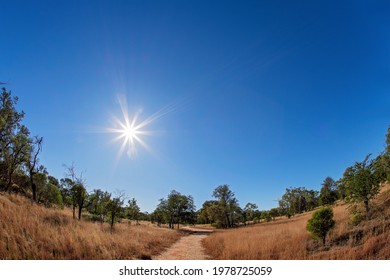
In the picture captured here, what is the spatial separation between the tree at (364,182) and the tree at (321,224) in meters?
3.74

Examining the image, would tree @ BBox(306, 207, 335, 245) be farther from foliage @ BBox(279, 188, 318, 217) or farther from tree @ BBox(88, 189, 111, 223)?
foliage @ BBox(279, 188, 318, 217)

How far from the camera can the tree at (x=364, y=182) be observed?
11172 millimetres

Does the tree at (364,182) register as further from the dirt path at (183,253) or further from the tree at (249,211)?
the tree at (249,211)

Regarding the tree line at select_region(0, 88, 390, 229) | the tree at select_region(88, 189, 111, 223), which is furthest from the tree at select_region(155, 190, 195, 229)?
the tree at select_region(88, 189, 111, 223)

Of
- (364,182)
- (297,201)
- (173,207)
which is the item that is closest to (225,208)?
(173,207)

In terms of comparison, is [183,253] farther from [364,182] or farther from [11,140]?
[11,140]

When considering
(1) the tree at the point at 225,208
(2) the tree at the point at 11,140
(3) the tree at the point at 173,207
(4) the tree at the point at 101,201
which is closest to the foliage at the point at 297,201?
(1) the tree at the point at 225,208

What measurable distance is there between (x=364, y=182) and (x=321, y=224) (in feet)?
15.7

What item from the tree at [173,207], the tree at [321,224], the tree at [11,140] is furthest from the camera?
the tree at [173,207]

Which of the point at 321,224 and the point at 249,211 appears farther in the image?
the point at 249,211

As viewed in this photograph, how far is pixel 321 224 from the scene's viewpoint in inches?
348

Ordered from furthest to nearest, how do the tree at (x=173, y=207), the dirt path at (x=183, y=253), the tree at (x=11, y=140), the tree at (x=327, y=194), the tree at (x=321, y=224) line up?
1. the tree at (x=327, y=194)
2. the tree at (x=173, y=207)
3. the tree at (x=11, y=140)
4. the dirt path at (x=183, y=253)
5. the tree at (x=321, y=224)

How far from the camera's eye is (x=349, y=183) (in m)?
11.9

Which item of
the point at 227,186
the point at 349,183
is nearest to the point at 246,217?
the point at 227,186
